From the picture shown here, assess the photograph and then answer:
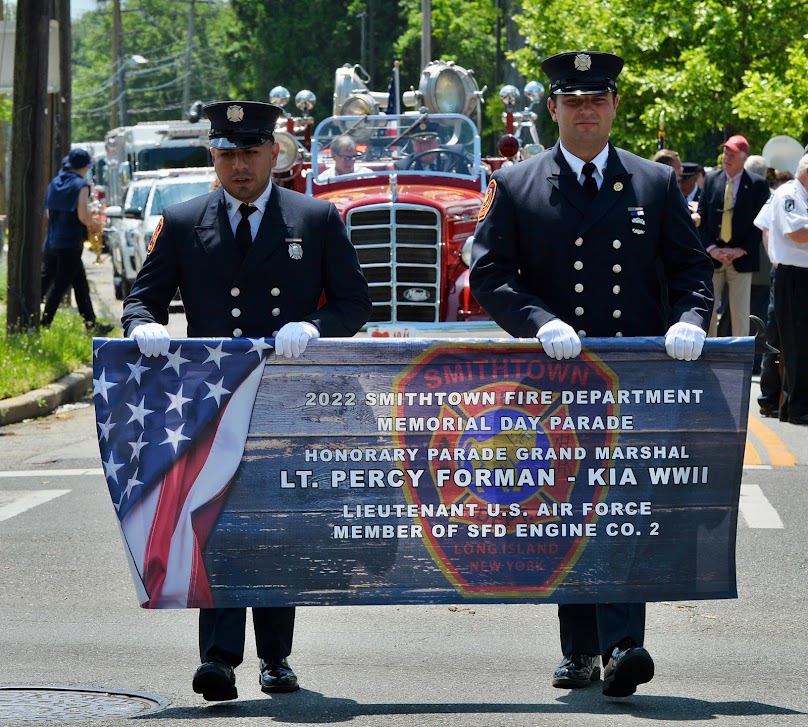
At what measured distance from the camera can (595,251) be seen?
577cm

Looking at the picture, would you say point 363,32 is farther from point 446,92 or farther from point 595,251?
point 595,251

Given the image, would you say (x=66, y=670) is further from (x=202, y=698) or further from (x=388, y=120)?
(x=388, y=120)

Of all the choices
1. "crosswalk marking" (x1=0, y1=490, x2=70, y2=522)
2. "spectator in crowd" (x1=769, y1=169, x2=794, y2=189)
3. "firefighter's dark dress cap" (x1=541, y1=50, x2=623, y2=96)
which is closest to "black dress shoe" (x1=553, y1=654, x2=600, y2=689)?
"firefighter's dark dress cap" (x1=541, y1=50, x2=623, y2=96)

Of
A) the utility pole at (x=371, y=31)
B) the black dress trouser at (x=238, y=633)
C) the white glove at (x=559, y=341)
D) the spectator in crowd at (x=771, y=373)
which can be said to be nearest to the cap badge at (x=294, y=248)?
the white glove at (x=559, y=341)

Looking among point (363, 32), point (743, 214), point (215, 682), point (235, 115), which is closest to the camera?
point (215, 682)

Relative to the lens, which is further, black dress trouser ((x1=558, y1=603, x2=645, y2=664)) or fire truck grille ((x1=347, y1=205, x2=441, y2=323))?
fire truck grille ((x1=347, y1=205, x2=441, y2=323))

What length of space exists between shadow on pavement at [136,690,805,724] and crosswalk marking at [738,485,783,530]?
11.8 feet

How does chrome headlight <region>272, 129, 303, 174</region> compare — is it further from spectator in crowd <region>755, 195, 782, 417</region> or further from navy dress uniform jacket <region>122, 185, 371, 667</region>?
navy dress uniform jacket <region>122, 185, 371, 667</region>

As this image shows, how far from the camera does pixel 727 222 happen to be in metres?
14.9

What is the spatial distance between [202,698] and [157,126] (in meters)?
33.5

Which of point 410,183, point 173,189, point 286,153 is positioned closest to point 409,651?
point 410,183

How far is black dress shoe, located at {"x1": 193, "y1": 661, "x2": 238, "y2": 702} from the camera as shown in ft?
18.1

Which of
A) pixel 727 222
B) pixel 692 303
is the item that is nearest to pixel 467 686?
pixel 692 303

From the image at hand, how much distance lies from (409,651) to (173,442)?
5.22 feet
